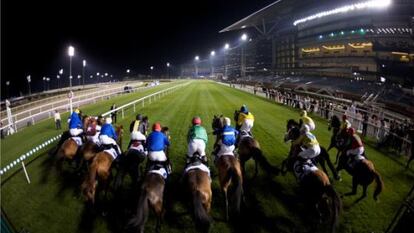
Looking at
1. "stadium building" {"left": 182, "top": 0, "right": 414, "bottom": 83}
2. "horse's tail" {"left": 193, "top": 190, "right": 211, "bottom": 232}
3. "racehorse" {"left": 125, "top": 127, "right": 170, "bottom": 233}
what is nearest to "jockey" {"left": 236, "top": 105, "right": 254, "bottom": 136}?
"racehorse" {"left": 125, "top": 127, "right": 170, "bottom": 233}

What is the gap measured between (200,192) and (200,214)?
445 mm

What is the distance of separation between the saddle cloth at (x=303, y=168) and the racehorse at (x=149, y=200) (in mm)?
3235

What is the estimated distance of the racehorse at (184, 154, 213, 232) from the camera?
6.14m

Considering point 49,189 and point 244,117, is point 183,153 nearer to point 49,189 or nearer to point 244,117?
point 244,117

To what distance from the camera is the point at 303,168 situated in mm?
7570

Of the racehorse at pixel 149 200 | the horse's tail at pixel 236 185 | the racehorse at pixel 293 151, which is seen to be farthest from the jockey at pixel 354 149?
the racehorse at pixel 149 200

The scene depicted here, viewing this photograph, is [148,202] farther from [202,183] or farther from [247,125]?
[247,125]

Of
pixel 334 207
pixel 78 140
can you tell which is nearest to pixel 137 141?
pixel 78 140

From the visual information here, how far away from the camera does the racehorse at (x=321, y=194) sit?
6.23 metres

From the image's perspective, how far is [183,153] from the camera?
11695 millimetres

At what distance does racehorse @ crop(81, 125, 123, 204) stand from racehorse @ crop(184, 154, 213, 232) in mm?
2158

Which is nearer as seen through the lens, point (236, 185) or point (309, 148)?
point (236, 185)

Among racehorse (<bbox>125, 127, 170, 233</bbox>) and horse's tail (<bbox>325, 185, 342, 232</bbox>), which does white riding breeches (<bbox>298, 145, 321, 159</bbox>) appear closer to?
horse's tail (<bbox>325, 185, 342, 232</bbox>)

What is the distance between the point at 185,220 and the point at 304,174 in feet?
9.56
